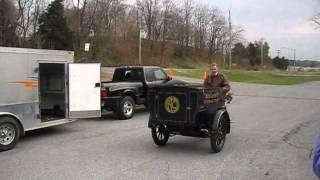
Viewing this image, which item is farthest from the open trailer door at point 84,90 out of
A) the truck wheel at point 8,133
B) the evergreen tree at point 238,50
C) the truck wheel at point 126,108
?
the evergreen tree at point 238,50

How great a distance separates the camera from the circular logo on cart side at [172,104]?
888 cm

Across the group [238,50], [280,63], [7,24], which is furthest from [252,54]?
[7,24]

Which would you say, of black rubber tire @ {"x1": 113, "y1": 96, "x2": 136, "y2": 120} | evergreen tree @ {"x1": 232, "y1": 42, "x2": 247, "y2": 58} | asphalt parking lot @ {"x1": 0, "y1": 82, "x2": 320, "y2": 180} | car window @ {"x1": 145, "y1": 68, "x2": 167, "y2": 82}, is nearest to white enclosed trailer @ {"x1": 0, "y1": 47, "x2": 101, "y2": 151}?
asphalt parking lot @ {"x1": 0, "y1": 82, "x2": 320, "y2": 180}

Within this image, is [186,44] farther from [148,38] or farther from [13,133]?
[13,133]

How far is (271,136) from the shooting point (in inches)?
436

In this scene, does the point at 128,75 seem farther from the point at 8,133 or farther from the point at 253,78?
the point at 253,78

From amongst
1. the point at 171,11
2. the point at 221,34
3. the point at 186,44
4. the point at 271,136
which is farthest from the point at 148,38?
the point at 271,136

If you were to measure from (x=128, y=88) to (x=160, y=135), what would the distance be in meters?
5.28

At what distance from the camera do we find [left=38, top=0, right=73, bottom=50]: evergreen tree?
156 ft

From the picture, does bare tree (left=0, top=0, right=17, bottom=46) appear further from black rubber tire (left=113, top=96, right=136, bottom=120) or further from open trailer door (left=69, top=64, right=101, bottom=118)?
open trailer door (left=69, top=64, right=101, bottom=118)

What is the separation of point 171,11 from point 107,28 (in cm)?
2537

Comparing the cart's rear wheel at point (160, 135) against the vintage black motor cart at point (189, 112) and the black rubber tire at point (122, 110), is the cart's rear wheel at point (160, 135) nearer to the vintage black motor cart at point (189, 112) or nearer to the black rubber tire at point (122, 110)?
the vintage black motor cart at point (189, 112)

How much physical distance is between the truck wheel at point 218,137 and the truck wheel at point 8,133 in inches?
169

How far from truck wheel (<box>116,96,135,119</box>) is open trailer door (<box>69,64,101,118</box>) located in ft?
7.44
